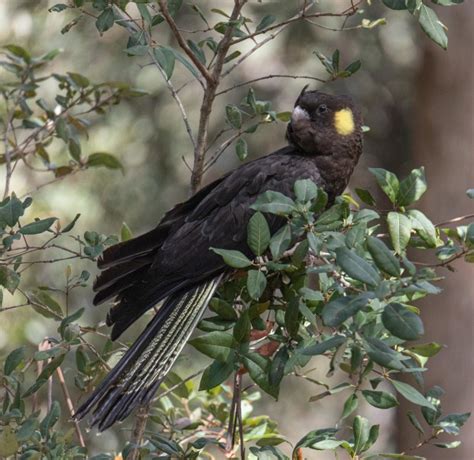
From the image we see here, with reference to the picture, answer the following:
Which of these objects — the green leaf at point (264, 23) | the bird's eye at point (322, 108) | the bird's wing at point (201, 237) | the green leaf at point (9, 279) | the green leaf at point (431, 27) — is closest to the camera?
the green leaf at point (431, 27)

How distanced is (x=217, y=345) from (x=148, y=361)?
0.42 meters

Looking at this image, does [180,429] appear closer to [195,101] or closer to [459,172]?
[459,172]

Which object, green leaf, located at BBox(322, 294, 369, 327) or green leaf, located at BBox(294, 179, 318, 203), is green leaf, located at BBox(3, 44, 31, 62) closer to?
green leaf, located at BBox(294, 179, 318, 203)

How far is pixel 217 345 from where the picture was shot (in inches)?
63.6

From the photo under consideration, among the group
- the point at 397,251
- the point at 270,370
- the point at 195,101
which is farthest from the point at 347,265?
the point at 195,101

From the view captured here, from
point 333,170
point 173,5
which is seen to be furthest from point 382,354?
point 333,170

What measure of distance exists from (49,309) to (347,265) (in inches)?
34.0

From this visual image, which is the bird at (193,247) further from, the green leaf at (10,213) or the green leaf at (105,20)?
the green leaf at (105,20)

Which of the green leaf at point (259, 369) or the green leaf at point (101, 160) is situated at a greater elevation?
the green leaf at point (101, 160)

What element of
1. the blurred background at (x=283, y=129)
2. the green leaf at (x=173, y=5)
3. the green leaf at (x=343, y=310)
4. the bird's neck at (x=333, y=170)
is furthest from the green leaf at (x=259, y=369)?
the blurred background at (x=283, y=129)

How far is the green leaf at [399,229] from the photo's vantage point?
5.13 ft

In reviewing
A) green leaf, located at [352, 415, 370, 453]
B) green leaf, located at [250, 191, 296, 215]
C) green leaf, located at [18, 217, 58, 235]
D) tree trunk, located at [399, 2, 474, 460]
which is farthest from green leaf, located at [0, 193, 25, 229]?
tree trunk, located at [399, 2, 474, 460]

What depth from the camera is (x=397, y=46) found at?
5590mm

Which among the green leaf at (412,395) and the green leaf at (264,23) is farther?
the green leaf at (264,23)
